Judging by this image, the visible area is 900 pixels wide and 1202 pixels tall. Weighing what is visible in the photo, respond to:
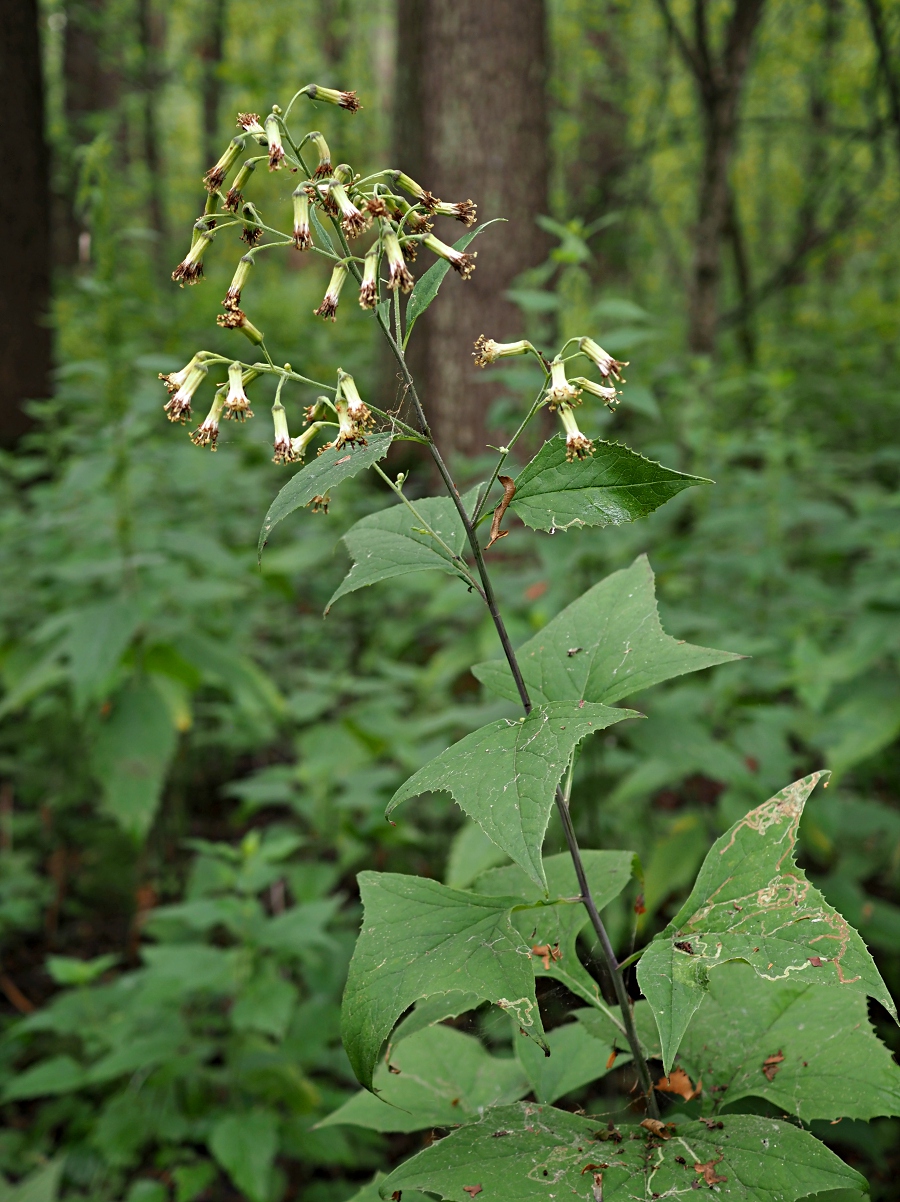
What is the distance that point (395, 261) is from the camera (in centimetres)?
102

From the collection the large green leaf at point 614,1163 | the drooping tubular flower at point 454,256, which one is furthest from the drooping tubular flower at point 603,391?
the large green leaf at point 614,1163

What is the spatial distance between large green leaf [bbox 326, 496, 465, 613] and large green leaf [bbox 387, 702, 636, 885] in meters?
0.21

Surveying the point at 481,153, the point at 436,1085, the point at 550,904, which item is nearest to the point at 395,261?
the point at 550,904

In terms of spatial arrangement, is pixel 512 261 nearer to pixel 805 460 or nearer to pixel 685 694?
pixel 805 460

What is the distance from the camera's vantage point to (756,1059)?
3.80 feet

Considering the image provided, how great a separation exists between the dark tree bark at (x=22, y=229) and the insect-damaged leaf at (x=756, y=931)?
640 cm

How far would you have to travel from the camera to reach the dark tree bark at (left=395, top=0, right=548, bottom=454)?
4641 mm

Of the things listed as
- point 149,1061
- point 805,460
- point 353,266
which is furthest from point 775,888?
point 805,460

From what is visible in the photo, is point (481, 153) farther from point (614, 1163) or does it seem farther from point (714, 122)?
point (614, 1163)

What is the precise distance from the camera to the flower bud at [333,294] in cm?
103

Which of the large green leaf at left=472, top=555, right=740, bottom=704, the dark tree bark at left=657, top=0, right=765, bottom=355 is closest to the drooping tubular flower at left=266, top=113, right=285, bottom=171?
the large green leaf at left=472, top=555, right=740, bottom=704

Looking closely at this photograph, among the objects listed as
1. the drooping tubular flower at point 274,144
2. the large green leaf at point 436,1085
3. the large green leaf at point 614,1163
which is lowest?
the large green leaf at point 436,1085

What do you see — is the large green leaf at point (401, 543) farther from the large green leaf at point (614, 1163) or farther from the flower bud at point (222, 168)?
the large green leaf at point (614, 1163)

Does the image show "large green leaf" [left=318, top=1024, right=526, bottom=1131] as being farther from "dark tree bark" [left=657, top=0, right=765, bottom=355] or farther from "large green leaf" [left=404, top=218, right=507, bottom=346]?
"dark tree bark" [left=657, top=0, right=765, bottom=355]
